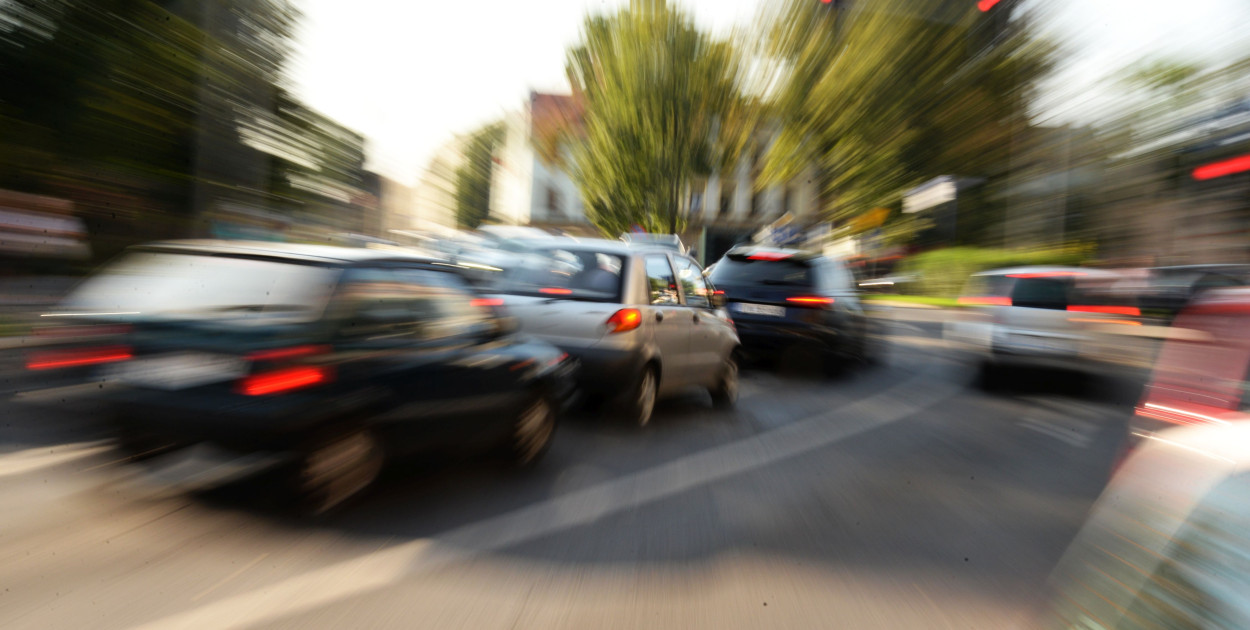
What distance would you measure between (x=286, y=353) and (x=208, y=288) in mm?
570

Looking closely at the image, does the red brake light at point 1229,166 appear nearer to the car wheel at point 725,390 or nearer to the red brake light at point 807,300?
the red brake light at point 807,300

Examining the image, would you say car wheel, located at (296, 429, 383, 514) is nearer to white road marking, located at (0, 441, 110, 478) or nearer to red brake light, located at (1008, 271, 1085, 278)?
white road marking, located at (0, 441, 110, 478)

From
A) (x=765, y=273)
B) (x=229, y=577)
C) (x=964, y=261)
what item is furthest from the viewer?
(x=964, y=261)

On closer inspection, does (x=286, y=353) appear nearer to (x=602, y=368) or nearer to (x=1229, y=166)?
(x=602, y=368)

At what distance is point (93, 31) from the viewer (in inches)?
570

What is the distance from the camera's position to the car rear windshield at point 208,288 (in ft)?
12.8

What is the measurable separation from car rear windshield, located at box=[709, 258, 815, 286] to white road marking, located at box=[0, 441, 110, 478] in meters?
8.01

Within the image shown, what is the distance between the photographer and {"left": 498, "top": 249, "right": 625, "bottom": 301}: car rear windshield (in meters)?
6.97

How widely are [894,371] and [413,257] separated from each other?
380 inches

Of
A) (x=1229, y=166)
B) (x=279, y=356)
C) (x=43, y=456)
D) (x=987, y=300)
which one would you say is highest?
(x=1229, y=166)

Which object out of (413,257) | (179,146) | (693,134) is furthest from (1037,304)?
(693,134)

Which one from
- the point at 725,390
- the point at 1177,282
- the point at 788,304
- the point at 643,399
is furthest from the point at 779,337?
the point at 1177,282

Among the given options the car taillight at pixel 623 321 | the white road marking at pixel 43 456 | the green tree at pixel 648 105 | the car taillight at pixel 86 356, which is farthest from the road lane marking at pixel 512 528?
the green tree at pixel 648 105

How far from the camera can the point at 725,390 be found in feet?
28.5
